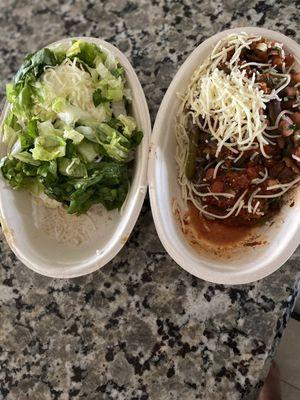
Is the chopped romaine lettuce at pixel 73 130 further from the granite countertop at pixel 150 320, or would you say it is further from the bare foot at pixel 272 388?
the bare foot at pixel 272 388

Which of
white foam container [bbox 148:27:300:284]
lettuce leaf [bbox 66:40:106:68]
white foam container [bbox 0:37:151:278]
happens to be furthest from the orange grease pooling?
lettuce leaf [bbox 66:40:106:68]

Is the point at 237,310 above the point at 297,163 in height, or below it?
below

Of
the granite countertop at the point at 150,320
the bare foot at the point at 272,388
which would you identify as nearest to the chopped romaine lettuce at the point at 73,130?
the granite countertop at the point at 150,320

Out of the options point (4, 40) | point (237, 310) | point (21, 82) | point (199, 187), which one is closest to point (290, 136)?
point (199, 187)

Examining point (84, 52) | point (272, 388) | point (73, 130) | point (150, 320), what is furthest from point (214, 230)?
point (272, 388)

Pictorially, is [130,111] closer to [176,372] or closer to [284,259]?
[284,259]

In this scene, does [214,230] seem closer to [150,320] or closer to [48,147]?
[150,320]
